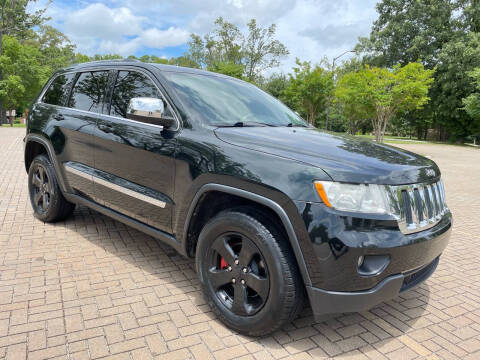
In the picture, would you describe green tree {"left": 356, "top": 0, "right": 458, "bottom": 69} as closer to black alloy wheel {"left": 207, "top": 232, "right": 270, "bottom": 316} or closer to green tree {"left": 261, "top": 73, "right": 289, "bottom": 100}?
green tree {"left": 261, "top": 73, "right": 289, "bottom": 100}

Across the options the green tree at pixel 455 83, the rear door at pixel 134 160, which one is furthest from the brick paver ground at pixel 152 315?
the green tree at pixel 455 83

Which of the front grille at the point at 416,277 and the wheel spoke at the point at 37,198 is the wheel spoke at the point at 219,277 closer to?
the front grille at the point at 416,277

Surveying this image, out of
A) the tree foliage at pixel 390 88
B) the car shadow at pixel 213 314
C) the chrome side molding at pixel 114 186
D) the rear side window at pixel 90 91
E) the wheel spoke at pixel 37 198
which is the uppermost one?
the tree foliage at pixel 390 88

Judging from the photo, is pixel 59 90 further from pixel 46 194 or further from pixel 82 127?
pixel 46 194

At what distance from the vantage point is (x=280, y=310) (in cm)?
227

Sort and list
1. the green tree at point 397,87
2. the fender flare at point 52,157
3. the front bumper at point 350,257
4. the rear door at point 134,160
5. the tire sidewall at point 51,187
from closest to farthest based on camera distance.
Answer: the front bumper at point 350,257 → the rear door at point 134,160 → the fender flare at point 52,157 → the tire sidewall at point 51,187 → the green tree at point 397,87

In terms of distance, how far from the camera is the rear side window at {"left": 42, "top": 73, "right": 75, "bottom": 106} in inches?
164

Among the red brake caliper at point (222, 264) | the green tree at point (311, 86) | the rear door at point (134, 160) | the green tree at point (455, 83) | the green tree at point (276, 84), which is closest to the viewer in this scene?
the red brake caliper at point (222, 264)

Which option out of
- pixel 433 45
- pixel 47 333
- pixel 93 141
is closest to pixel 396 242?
pixel 47 333

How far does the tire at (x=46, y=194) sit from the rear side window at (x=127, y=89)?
1411mm

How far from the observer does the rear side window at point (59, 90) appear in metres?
4.16

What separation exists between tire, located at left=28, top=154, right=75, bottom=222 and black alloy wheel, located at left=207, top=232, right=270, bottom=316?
2.57m

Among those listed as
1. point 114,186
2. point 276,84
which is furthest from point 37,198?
point 276,84

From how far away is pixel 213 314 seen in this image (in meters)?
2.80
